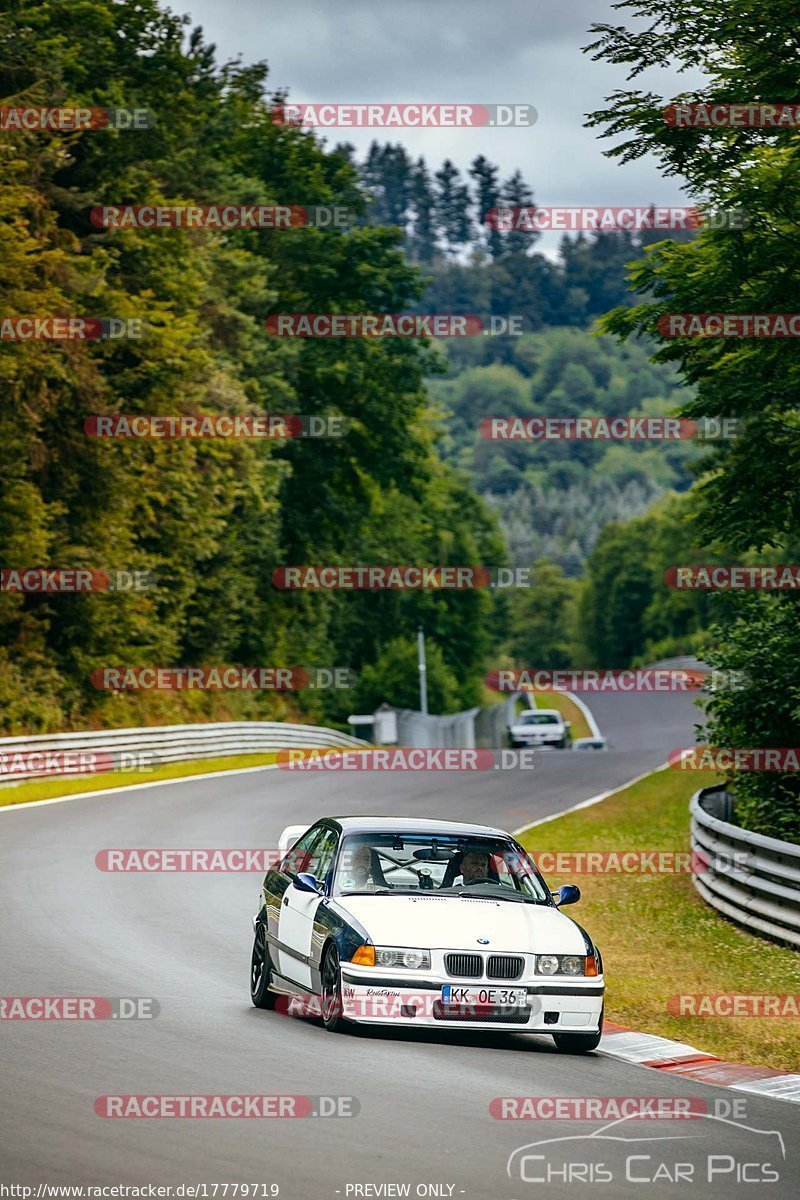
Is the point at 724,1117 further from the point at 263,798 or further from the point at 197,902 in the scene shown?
the point at 263,798

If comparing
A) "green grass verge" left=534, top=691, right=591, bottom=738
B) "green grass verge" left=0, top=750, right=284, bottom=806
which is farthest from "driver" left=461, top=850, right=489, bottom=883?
"green grass verge" left=534, top=691, right=591, bottom=738

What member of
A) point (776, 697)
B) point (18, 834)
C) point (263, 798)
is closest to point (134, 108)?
point (263, 798)

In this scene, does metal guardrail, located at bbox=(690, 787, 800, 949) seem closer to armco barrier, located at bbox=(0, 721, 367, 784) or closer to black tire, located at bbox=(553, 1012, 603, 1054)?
black tire, located at bbox=(553, 1012, 603, 1054)

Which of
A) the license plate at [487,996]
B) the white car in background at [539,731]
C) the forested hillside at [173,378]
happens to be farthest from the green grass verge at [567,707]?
the license plate at [487,996]

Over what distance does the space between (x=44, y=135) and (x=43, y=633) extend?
12.0 m

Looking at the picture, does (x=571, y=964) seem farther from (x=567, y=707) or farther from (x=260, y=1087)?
(x=567, y=707)

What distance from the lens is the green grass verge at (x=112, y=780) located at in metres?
31.4

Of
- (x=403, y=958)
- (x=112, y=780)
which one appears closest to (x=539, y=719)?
(x=112, y=780)

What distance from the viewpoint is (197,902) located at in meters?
18.6

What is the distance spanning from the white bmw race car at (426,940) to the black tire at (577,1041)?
0.5 inches

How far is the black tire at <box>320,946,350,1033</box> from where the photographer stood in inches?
432

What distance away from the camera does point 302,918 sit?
11.7m

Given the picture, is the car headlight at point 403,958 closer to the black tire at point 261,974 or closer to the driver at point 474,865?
the driver at point 474,865

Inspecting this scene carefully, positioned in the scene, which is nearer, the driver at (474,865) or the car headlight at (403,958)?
the car headlight at (403,958)
